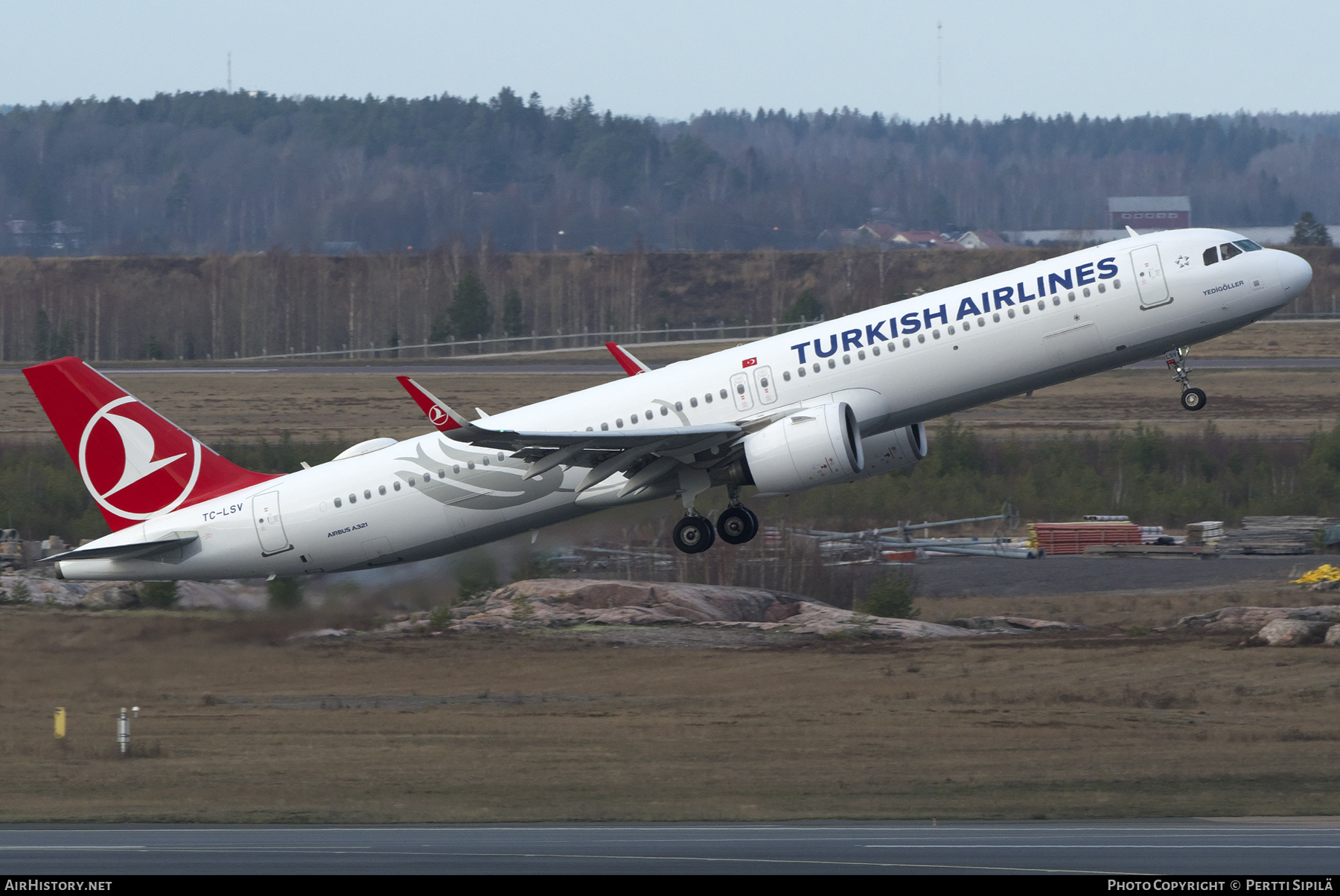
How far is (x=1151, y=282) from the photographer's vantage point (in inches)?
1283

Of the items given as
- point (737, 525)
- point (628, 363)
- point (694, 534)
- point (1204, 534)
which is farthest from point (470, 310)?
point (737, 525)

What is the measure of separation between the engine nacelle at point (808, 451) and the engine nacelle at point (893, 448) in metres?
2.91

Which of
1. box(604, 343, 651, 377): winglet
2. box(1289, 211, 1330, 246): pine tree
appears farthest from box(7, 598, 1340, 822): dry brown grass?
box(1289, 211, 1330, 246): pine tree

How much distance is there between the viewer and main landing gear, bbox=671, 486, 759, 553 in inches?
1357

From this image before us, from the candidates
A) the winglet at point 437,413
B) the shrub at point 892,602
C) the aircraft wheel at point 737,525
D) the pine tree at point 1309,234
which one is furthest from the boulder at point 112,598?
the pine tree at point 1309,234

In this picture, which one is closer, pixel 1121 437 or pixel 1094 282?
pixel 1094 282

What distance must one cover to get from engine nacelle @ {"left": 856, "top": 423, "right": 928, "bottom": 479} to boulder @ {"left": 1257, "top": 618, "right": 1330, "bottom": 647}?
18273 mm

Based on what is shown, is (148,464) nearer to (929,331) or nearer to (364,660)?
(364,660)

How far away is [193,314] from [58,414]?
94.0 metres

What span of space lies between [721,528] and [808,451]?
11.3 ft

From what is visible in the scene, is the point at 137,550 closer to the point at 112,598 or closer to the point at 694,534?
the point at 694,534

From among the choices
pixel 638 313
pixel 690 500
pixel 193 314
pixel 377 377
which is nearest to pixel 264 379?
pixel 377 377

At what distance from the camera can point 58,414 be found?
3622 cm

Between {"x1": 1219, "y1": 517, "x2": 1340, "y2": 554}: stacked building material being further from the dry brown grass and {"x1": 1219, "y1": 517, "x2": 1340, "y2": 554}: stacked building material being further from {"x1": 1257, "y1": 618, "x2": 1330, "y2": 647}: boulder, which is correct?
the dry brown grass
